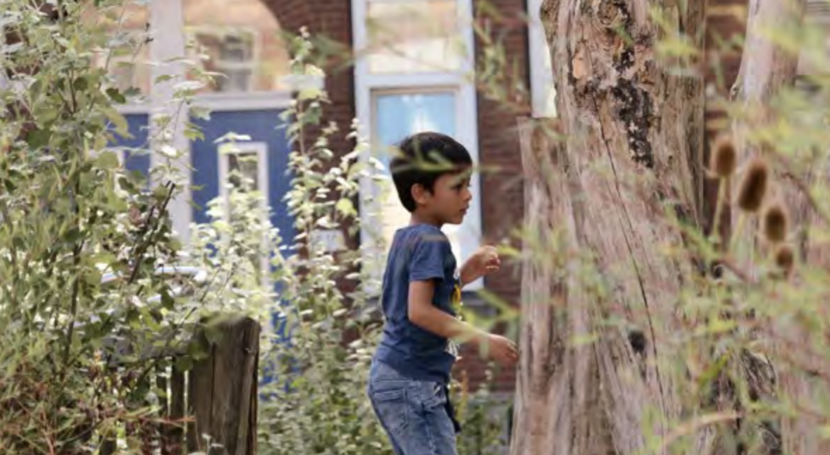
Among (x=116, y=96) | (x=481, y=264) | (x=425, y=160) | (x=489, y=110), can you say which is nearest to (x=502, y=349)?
(x=481, y=264)

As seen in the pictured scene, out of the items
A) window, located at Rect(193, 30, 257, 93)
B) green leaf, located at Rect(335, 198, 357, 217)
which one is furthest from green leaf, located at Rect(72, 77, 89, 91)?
window, located at Rect(193, 30, 257, 93)

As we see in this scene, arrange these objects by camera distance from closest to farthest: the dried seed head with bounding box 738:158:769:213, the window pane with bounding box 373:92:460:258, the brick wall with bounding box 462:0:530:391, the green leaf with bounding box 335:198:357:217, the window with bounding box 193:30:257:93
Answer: the dried seed head with bounding box 738:158:769:213
the green leaf with bounding box 335:198:357:217
the brick wall with bounding box 462:0:530:391
the window pane with bounding box 373:92:460:258
the window with bounding box 193:30:257:93

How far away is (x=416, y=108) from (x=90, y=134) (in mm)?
7216

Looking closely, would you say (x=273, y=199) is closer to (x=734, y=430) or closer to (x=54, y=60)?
(x=54, y=60)

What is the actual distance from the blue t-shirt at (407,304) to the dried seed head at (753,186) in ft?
12.3

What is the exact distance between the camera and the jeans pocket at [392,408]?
5992 mm

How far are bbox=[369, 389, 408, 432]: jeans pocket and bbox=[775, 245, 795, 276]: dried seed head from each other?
3.75 meters

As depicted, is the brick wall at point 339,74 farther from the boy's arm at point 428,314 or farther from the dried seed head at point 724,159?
the dried seed head at point 724,159

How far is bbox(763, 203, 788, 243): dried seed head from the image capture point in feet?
7.00

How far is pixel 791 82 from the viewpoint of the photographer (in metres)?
6.32

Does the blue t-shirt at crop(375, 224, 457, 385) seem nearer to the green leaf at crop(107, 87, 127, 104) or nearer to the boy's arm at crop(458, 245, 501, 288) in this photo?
the boy's arm at crop(458, 245, 501, 288)

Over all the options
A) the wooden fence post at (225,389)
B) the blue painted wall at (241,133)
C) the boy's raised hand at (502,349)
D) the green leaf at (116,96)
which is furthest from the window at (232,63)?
the boy's raised hand at (502,349)

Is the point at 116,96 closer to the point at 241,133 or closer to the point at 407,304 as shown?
the point at 407,304

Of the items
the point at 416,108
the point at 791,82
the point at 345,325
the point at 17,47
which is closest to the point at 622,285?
the point at 791,82
